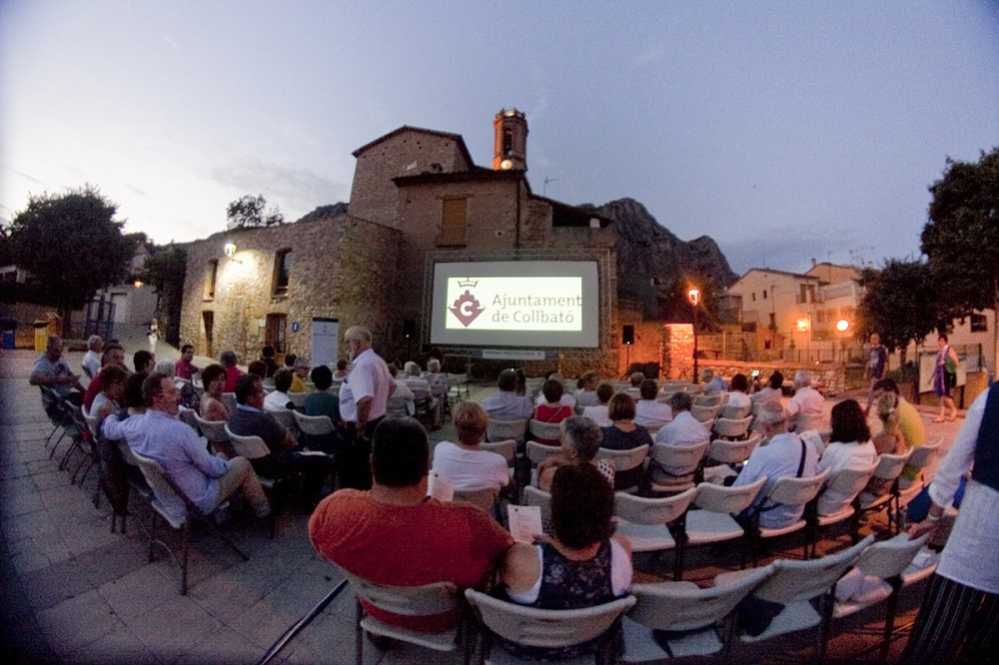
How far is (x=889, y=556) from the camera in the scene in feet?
5.13

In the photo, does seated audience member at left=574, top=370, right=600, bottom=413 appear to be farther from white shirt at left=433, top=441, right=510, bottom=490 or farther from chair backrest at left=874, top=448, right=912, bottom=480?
white shirt at left=433, top=441, right=510, bottom=490

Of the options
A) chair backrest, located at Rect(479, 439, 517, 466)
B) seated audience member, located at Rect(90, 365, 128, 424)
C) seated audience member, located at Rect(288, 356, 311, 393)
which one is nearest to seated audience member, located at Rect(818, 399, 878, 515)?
chair backrest, located at Rect(479, 439, 517, 466)

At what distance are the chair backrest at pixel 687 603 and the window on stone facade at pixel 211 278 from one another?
20447 mm

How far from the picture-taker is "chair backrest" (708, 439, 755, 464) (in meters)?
3.43

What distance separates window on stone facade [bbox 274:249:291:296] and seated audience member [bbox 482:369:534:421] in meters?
14.1

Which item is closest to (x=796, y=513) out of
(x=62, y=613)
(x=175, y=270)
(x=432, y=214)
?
(x=62, y=613)

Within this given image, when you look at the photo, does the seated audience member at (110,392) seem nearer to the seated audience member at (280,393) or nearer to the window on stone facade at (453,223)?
the seated audience member at (280,393)

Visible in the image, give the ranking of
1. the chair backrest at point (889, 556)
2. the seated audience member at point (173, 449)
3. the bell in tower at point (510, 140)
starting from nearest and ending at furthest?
the chair backrest at point (889, 556) < the seated audience member at point (173, 449) < the bell in tower at point (510, 140)

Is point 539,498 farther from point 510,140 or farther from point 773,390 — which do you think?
point 510,140

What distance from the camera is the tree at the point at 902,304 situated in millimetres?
14450

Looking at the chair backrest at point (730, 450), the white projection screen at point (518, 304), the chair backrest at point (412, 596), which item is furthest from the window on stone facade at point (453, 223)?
the chair backrest at point (412, 596)

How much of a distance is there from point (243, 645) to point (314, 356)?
10641 mm

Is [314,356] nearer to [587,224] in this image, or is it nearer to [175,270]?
[587,224]

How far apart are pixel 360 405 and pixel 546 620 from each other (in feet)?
7.34
